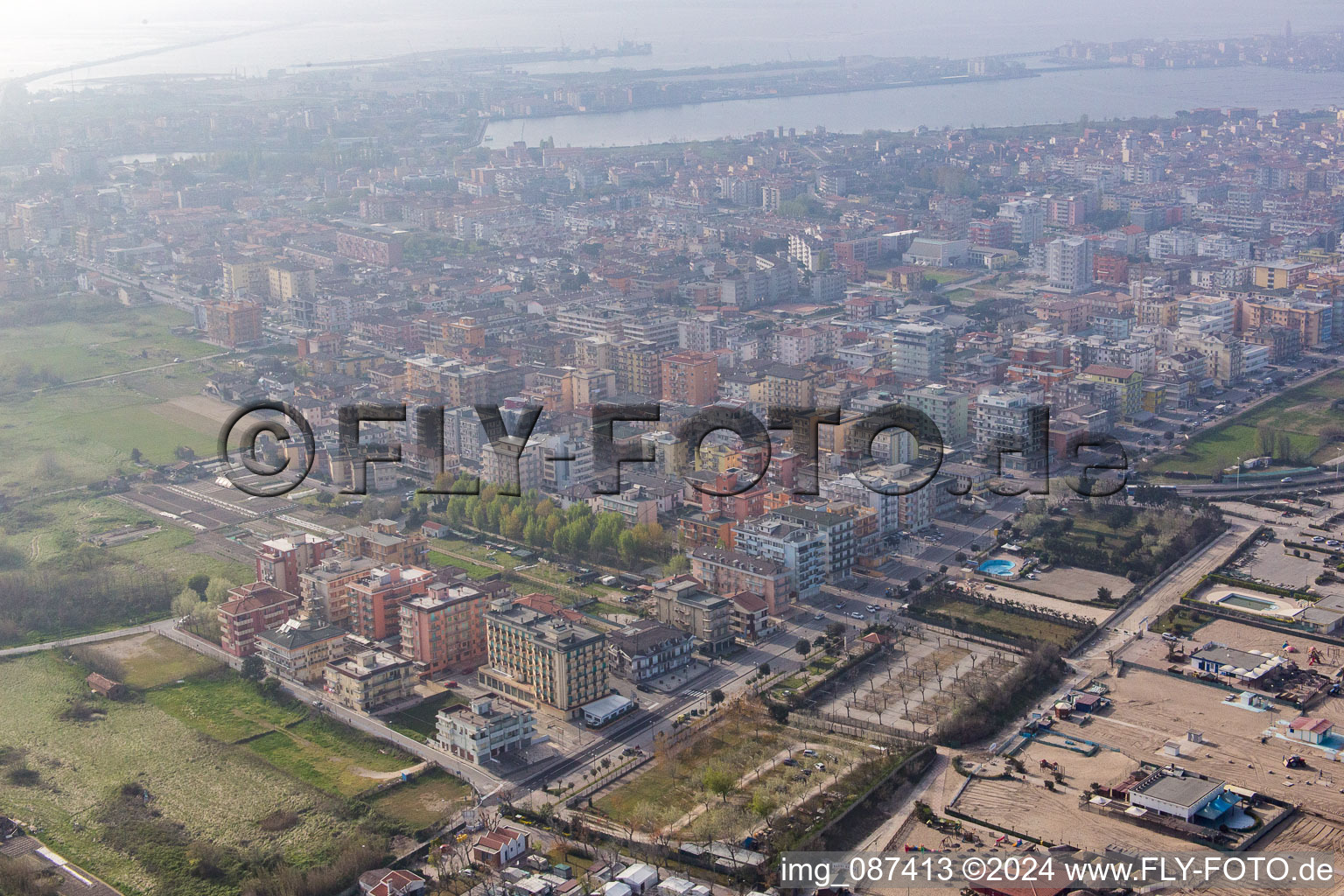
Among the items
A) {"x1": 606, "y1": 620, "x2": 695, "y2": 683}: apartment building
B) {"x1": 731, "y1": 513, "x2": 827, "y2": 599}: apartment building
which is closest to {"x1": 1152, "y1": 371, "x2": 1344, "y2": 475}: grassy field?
{"x1": 731, "y1": 513, "x2": 827, "y2": 599}: apartment building

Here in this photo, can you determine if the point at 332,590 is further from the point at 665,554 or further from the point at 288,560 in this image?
the point at 665,554

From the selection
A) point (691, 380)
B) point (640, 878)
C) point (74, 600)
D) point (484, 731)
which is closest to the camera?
point (640, 878)

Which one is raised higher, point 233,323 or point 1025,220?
point 1025,220

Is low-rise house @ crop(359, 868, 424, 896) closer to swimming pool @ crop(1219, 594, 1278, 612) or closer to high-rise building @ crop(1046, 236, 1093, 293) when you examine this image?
swimming pool @ crop(1219, 594, 1278, 612)

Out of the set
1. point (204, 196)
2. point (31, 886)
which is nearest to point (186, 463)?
point (31, 886)

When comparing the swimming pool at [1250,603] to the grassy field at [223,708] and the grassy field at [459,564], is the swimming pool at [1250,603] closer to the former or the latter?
the grassy field at [459,564]

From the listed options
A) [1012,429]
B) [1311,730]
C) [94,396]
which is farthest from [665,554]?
[94,396]

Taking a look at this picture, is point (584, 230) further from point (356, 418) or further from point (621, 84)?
point (621, 84)
